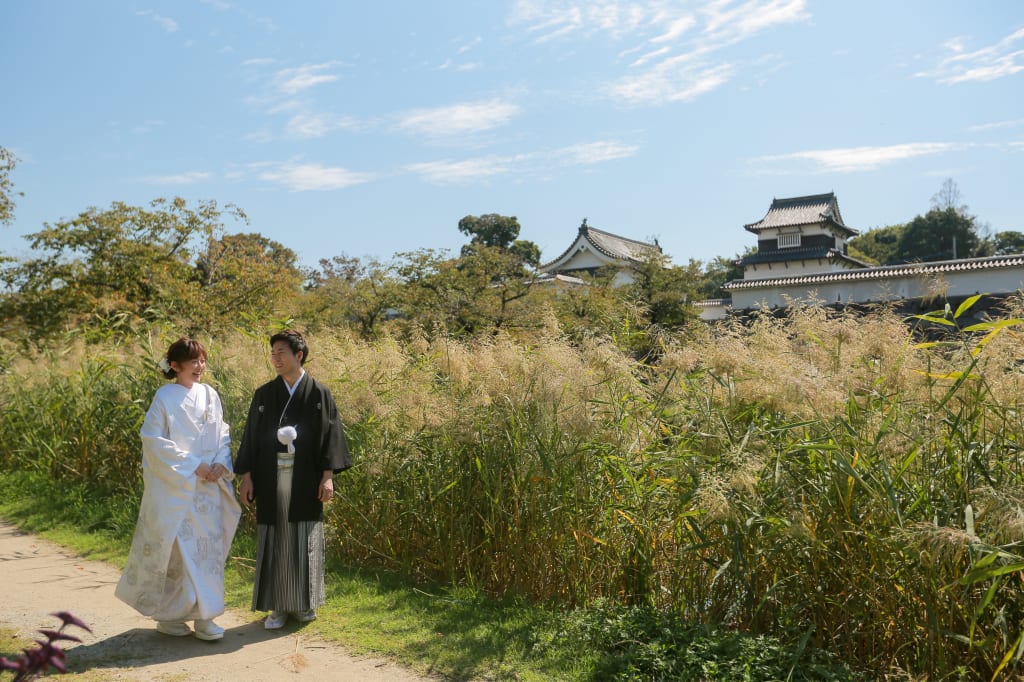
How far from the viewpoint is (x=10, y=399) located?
9281 mm

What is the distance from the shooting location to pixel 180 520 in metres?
4.20

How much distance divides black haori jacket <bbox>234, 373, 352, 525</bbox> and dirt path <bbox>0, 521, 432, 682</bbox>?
671 millimetres

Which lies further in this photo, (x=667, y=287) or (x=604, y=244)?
(x=604, y=244)

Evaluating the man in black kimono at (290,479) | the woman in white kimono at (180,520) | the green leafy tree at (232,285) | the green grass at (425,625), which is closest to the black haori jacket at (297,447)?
the man in black kimono at (290,479)

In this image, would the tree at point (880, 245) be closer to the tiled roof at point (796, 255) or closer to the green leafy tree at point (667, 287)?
the tiled roof at point (796, 255)

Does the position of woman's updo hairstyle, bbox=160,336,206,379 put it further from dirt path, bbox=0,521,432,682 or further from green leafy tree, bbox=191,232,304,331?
green leafy tree, bbox=191,232,304,331

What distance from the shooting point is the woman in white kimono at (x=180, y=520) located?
164 inches

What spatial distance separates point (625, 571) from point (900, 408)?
5.30 ft

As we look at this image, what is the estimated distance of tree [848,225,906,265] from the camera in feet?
159

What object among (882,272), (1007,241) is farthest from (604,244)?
(1007,241)

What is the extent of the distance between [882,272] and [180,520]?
83.9 ft

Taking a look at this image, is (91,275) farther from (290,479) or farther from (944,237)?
(944,237)

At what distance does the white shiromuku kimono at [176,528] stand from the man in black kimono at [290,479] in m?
0.25

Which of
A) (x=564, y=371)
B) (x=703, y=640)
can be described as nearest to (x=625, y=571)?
(x=703, y=640)
